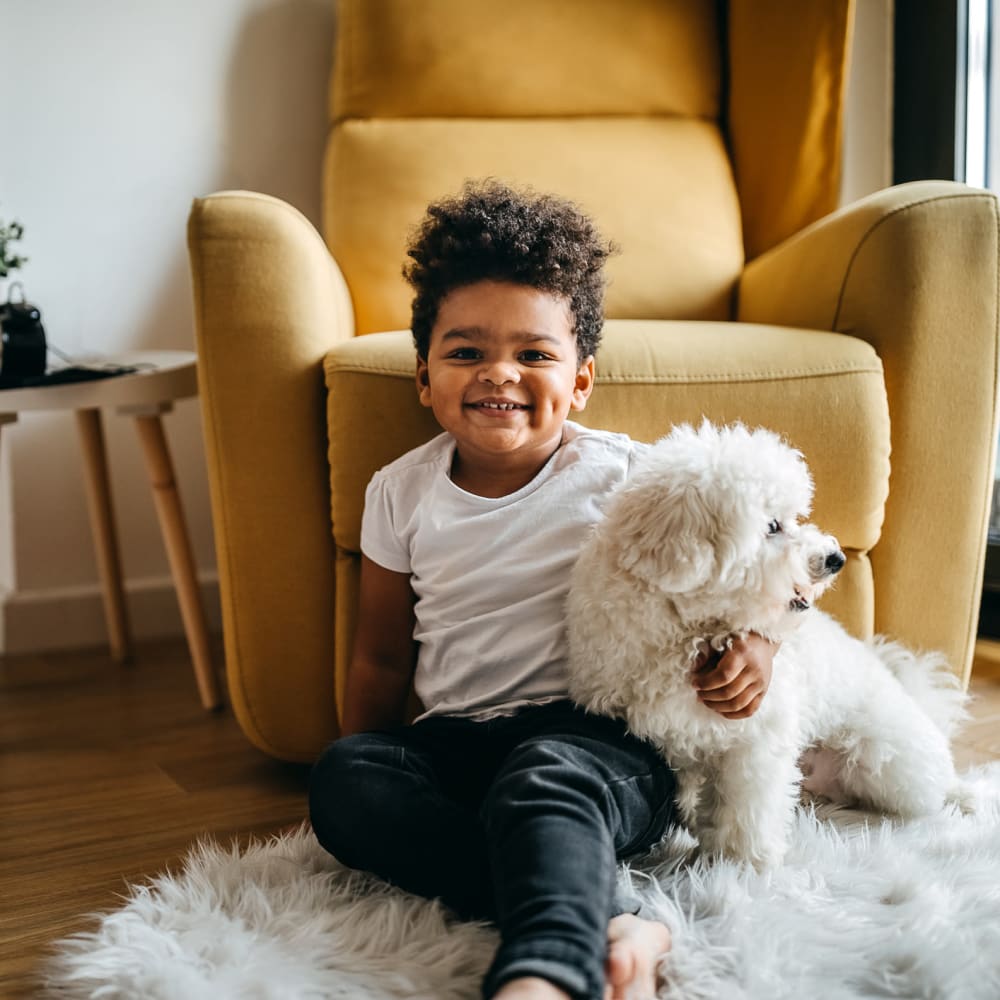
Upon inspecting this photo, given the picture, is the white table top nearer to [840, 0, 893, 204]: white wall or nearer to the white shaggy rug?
the white shaggy rug

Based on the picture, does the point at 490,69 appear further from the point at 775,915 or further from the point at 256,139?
the point at 775,915

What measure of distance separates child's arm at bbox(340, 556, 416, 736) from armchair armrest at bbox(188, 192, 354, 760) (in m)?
0.13

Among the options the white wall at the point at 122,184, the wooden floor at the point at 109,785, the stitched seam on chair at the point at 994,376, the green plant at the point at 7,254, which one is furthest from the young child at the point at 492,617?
the white wall at the point at 122,184

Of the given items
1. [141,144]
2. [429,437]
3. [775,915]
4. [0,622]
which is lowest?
[0,622]

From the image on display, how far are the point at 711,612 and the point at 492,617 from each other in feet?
0.87

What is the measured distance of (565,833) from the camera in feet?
2.87

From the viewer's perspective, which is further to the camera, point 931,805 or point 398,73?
point 398,73

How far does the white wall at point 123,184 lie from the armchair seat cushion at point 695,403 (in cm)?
105

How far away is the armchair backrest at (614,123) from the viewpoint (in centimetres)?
195

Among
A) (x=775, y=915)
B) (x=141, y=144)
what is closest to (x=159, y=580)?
(x=141, y=144)

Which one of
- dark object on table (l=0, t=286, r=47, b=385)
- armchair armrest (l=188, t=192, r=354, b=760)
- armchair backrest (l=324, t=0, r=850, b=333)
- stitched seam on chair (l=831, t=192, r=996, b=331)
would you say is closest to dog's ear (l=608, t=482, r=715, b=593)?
armchair armrest (l=188, t=192, r=354, b=760)

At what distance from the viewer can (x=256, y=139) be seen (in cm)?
228

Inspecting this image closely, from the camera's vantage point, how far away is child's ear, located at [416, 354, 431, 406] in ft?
4.14

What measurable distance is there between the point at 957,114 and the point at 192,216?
172 centimetres
